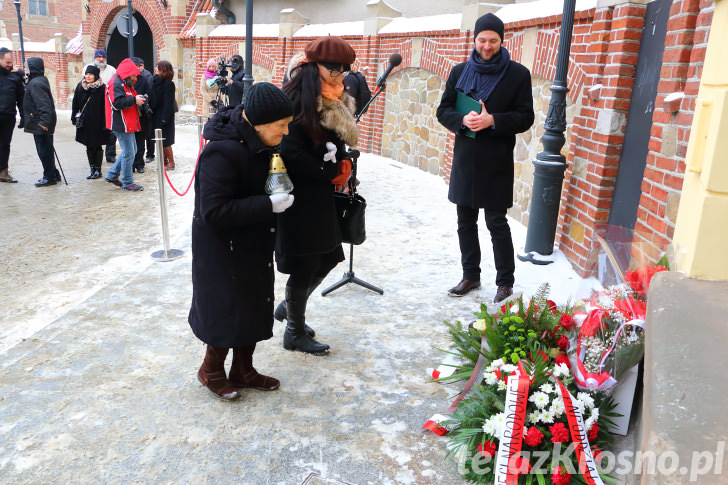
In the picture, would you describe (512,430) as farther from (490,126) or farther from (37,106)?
(37,106)

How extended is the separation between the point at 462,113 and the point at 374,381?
6.54 ft

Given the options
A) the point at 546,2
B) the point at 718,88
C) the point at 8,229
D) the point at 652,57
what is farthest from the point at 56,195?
the point at 718,88

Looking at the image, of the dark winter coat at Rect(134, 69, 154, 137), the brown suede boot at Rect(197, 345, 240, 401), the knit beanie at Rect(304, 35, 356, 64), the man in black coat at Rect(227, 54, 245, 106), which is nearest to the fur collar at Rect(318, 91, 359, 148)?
the knit beanie at Rect(304, 35, 356, 64)

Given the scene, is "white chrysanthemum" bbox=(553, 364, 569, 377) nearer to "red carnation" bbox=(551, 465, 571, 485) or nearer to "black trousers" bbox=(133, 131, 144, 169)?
"red carnation" bbox=(551, 465, 571, 485)

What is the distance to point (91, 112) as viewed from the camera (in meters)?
8.85

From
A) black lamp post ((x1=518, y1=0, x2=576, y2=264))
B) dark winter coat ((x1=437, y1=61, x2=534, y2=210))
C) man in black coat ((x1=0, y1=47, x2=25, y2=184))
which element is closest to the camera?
dark winter coat ((x1=437, y1=61, x2=534, y2=210))

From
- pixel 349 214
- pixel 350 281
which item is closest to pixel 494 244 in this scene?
pixel 350 281

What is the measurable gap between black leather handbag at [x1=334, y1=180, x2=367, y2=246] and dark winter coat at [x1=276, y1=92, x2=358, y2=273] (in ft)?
0.97

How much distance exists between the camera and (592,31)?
16.2 ft

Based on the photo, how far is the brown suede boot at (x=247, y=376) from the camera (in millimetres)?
3111

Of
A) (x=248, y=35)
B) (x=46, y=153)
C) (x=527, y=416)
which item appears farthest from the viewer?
(x=46, y=153)

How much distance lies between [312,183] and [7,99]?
7.22 m

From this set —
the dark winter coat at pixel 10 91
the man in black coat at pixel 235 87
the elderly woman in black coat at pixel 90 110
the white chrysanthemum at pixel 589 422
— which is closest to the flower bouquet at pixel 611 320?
the white chrysanthemum at pixel 589 422

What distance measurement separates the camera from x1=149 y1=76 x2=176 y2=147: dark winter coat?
384 inches
